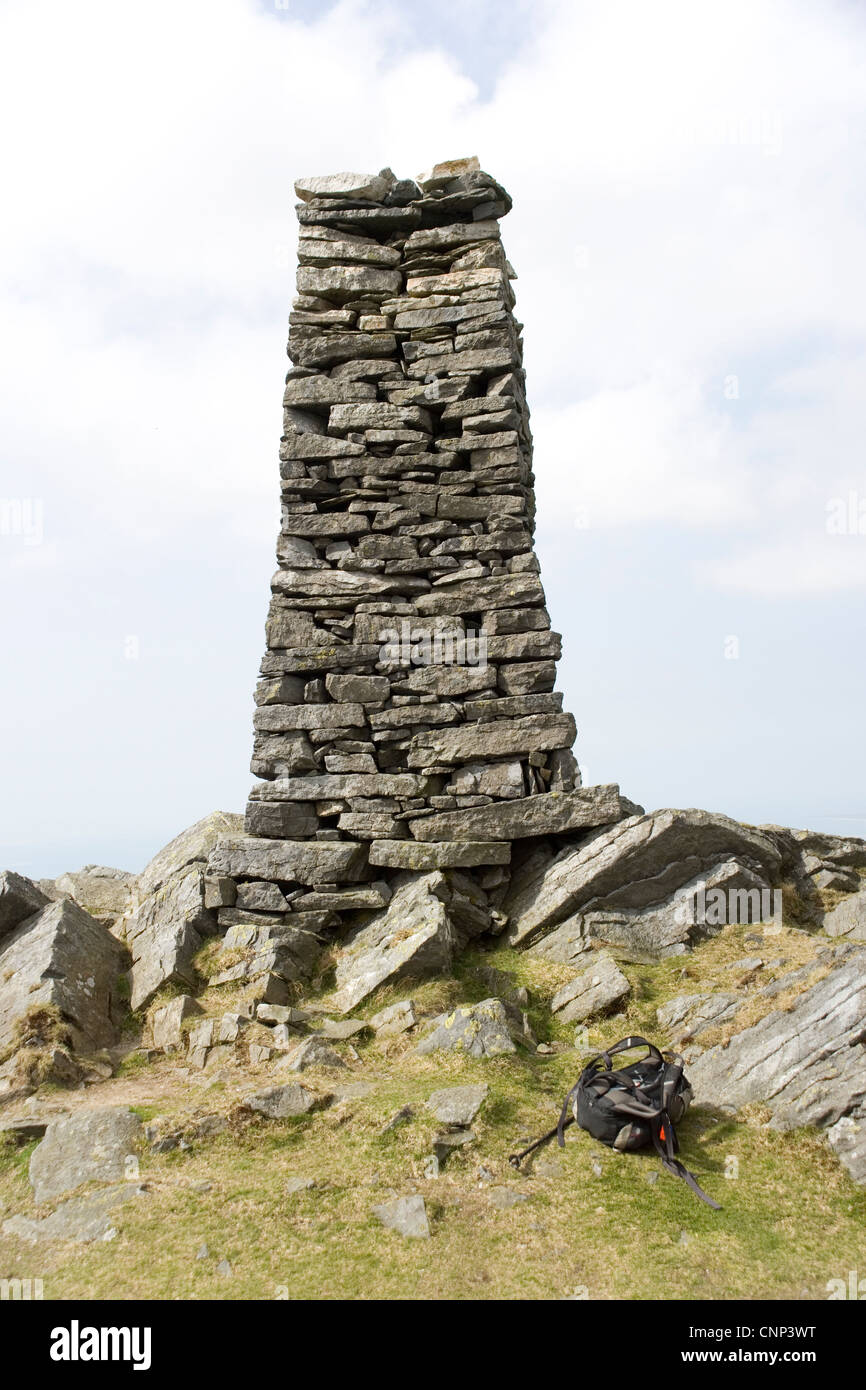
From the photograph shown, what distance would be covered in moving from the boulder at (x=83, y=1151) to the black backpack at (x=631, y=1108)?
3182 mm

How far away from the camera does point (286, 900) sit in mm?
11609

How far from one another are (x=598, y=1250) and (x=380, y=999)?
14.0 feet

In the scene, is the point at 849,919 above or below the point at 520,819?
below

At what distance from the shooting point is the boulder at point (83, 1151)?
24.1 feet

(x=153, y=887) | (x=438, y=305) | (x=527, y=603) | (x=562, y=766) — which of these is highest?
(x=438, y=305)

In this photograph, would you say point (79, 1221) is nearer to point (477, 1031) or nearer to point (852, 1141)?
point (477, 1031)

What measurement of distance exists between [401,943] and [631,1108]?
3762mm

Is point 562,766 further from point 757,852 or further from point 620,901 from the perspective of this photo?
point 757,852

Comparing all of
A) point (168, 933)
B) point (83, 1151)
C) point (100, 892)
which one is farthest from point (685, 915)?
point (100, 892)

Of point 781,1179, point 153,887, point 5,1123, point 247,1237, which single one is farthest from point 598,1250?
point 153,887

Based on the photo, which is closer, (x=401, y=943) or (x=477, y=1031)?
(x=477, y=1031)

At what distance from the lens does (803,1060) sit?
7711 millimetres

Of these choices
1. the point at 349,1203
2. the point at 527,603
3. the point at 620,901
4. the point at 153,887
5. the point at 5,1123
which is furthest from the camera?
the point at 153,887

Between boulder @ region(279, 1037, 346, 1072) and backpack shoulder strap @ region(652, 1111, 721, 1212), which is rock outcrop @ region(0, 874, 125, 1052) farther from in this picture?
backpack shoulder strap @ region(652, 1111, 721, 1212)
